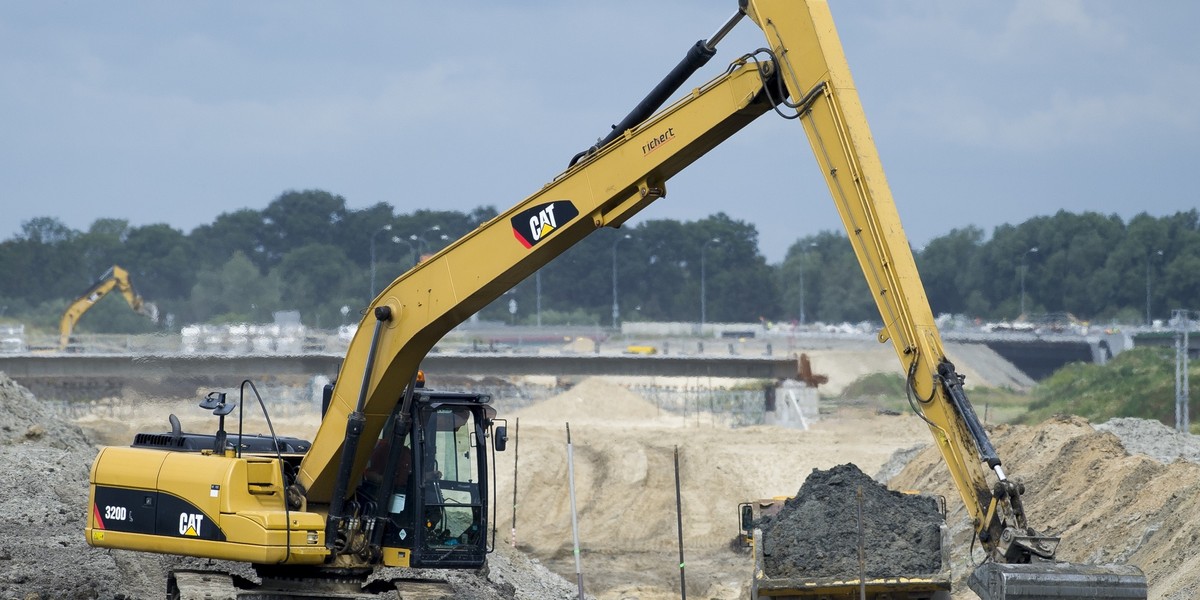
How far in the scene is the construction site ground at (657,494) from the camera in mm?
15602

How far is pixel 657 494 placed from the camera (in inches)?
1350

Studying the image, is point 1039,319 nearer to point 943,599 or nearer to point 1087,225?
point 1087,225

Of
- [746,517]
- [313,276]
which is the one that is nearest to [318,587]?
[746,517]

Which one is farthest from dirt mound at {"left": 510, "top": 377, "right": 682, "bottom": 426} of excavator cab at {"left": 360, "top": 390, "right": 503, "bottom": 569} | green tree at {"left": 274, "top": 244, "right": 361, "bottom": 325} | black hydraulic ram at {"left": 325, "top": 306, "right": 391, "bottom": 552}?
green tree at {"left": 274, "top": 244, "right": 361, "bottom": 325}

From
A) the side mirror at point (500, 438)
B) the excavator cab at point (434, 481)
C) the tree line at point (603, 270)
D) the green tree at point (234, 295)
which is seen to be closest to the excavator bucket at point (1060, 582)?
the side mirror at point (500, 438)

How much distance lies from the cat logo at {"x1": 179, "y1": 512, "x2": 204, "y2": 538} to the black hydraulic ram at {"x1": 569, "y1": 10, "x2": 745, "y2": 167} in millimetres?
4773

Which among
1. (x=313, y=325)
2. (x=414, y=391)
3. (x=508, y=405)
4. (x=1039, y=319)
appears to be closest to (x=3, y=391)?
(x=414, y=391)

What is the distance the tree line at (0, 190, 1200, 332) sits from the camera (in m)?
95.6

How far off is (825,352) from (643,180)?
6217cm

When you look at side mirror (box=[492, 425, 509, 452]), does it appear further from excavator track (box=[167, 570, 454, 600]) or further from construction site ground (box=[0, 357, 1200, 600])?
construction site ground (box=[0, 357, 1200, 600])

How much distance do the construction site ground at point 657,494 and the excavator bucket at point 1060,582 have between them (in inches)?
216

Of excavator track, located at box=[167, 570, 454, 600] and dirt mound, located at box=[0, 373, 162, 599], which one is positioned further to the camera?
dirt mound, located at box=[0, 373, 162, 599]

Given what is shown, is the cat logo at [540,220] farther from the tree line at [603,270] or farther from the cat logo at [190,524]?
the tree line at [603,270]

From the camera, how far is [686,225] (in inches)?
4983
